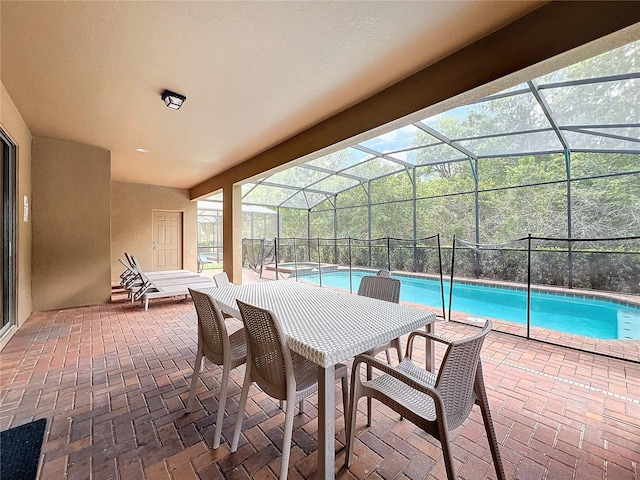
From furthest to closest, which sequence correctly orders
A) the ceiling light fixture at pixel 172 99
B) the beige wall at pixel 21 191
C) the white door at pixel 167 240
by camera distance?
the white door at pixel 167 240, the beige wall at pixel 21 191, the ceiling light fixture at pixel 172 99

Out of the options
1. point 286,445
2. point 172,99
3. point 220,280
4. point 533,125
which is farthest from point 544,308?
point 172,99

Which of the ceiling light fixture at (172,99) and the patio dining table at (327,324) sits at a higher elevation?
the ceiling light fixture at (172,99)

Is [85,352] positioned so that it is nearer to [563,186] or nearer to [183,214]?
[183,214]

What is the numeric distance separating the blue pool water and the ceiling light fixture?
5521 mm

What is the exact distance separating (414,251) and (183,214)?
7127 mm

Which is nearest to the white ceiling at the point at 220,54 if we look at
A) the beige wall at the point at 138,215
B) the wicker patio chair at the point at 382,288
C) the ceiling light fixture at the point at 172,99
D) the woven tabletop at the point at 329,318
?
the ceiling light fixture at the point at 172,99

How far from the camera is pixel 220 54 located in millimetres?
2254

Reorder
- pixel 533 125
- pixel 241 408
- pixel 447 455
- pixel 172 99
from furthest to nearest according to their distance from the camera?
pixel 533 125, pixel 172 99, pixel 241 408, pixel 447 455

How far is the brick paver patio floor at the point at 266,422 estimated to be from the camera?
149 cm

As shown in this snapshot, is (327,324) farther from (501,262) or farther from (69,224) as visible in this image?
(501,262)

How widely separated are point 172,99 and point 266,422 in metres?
3.13

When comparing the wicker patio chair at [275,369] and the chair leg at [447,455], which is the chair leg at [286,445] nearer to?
the wicker patio chair at [275,369]

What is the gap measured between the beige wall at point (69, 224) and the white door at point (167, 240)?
2913 millimetres

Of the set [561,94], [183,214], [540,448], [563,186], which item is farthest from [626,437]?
[183,214]
